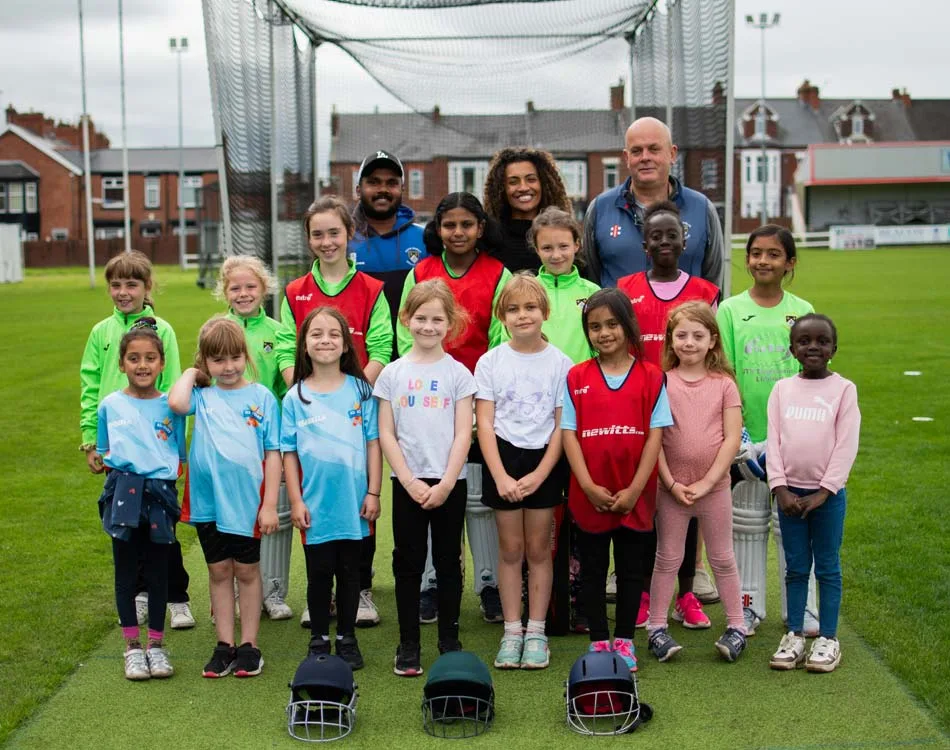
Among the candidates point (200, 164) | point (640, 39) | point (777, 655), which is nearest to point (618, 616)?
point (777, 655)

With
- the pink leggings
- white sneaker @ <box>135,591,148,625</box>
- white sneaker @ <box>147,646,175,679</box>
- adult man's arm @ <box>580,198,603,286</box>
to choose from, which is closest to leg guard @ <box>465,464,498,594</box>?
the pink leggings

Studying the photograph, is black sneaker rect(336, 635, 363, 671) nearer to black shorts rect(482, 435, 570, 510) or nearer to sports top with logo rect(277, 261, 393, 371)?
black shorts rect(482, 435, 570, 510)

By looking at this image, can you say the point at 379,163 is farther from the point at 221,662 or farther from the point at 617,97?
the point at 617,97

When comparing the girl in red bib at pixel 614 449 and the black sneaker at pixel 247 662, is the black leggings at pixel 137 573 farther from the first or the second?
the girl in red bib at pixel 614 449

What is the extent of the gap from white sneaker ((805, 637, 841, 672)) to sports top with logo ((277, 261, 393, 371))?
2.15m

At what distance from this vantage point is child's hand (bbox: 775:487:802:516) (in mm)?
4379

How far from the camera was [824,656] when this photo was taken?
14.3 ft

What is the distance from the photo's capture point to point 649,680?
433 cm

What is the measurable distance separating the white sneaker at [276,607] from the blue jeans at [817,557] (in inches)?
88.2

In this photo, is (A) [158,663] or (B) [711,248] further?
(B) [711,248]

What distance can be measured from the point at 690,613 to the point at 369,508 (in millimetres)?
1570

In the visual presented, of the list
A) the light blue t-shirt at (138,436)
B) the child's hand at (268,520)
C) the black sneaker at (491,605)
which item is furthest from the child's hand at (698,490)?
the light blue t-shirt at (138,436)

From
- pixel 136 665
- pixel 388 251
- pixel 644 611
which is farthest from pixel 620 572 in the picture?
pixel 388 251

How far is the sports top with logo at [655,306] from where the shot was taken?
16.1 feet
